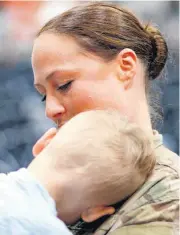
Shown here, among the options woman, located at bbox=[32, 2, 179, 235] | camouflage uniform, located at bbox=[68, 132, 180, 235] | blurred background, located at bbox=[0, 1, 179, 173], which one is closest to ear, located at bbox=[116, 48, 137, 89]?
woman, located at bbox=[32, 2, 179, 235]

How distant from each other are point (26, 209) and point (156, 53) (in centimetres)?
37

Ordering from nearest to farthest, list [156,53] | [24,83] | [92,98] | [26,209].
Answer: [26,209], [92,98], [156,53], [24,83]

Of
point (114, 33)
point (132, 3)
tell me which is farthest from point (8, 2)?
point (114, 33)

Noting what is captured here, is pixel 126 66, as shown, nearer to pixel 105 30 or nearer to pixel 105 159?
pixel 105 30

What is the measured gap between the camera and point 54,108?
83cm

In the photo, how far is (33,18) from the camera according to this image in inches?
60.9

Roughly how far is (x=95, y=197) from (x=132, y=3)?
85 centimetres

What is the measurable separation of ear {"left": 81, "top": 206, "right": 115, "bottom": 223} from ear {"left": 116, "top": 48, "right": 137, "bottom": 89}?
19 cm

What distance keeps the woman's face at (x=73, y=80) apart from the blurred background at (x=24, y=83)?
1.98 feet

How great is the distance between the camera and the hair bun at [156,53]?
0.93 m

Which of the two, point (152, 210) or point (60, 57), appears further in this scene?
point (60, 57)

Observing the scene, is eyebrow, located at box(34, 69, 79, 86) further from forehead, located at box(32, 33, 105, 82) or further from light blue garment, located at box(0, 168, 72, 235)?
light blue garment, located at box(0, 168, 72, 235)

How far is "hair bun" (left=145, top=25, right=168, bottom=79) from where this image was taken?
0.93m

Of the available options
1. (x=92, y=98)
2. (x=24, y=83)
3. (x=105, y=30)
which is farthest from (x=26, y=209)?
(x=24, y=83)
